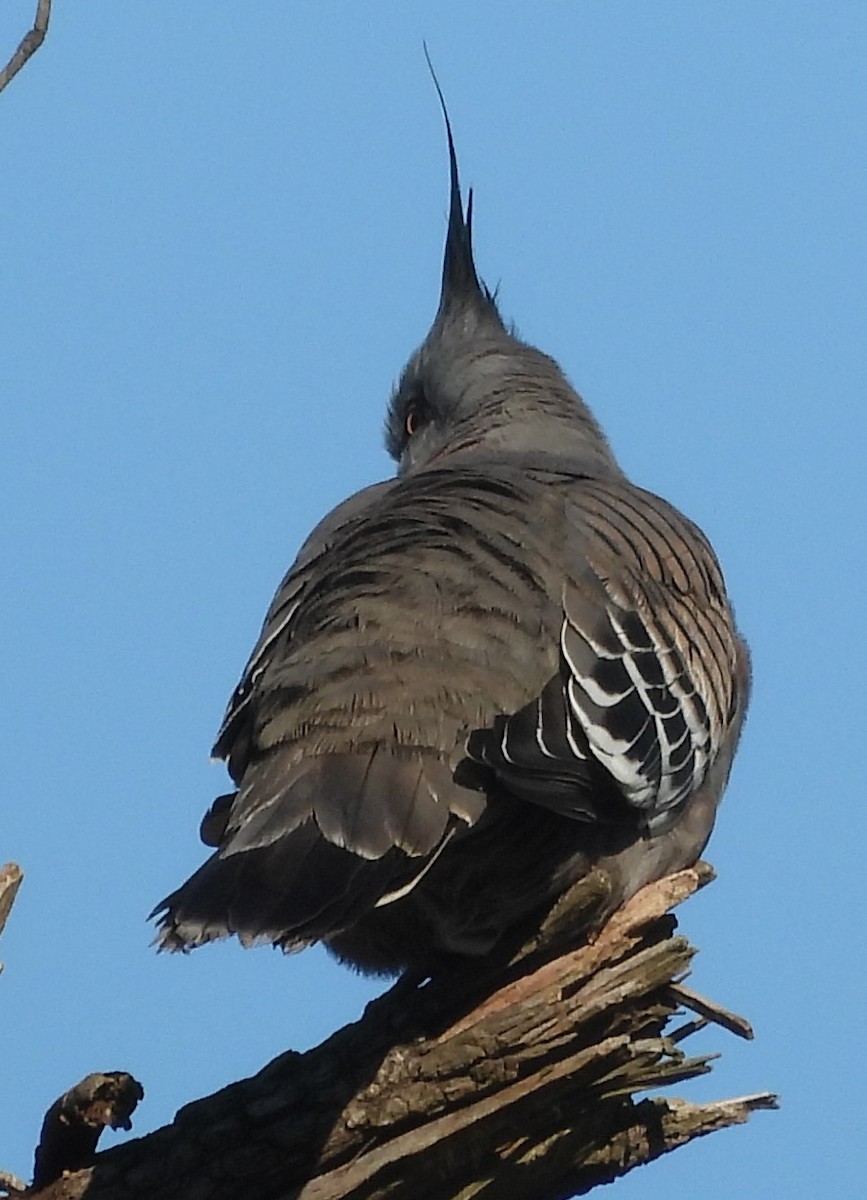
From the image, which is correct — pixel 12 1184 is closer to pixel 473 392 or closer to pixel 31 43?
pixel 31 43

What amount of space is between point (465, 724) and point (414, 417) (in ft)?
11.7

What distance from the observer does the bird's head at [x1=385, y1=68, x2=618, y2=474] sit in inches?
279

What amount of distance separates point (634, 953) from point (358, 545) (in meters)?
1.27

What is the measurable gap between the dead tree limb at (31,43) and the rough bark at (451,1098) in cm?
212

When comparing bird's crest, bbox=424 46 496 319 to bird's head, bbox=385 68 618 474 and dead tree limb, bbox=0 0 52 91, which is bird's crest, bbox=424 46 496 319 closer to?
bird's head, bbox=385 68 618 474

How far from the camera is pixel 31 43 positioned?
3.25m

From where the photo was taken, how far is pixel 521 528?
5.14 meters

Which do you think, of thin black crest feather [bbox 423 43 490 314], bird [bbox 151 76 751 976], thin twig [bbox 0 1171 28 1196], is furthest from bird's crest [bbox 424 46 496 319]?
thin twig [bbox 0 1171 28 1196]

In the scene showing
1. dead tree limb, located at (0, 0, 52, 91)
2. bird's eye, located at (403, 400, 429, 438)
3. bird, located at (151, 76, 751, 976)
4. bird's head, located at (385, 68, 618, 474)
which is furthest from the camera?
bird's eye, located at (403, 400, 429, 438)

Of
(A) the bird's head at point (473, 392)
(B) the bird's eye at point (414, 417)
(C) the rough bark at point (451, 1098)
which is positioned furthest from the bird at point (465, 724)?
(B) the bird's eye at point (414, 417)

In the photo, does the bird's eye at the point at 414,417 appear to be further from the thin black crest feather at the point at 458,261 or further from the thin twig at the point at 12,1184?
the thin twig at the point at 12,1184

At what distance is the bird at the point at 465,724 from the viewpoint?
4090 mm

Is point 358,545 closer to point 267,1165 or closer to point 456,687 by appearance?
point 456,687

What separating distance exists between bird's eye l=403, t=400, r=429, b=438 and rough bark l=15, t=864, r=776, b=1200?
3.55 m
